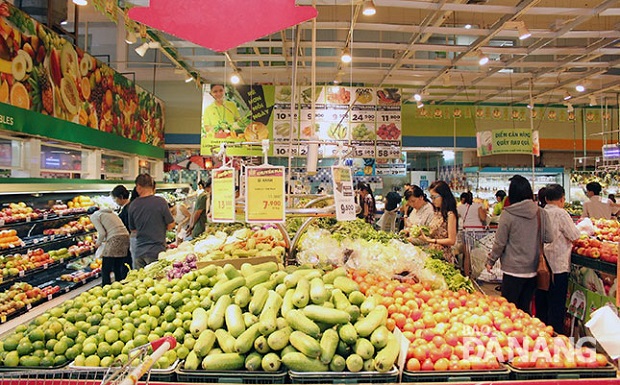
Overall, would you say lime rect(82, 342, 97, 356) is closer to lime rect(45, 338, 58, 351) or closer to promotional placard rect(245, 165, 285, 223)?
lime rect(45, 338, 58, 351)

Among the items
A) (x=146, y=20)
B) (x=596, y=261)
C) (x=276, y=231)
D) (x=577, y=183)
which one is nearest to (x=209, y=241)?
(x=276, y=231)

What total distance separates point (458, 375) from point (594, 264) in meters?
4.06

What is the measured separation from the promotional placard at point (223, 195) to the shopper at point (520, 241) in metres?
2.83

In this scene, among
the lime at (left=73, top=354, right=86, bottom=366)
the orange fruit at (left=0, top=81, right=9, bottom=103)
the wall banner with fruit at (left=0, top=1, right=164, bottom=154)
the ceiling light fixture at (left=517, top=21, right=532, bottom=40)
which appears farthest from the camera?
the ceiling light fixture at (left=517, top=21, right=532, bottom=40)

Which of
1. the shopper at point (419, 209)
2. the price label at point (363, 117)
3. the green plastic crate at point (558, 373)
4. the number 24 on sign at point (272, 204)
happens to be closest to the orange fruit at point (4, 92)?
the number 24 on sign at point (272, 204)

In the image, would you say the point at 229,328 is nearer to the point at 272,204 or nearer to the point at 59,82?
the point at 272,204

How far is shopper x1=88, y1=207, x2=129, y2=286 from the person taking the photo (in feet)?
21.1

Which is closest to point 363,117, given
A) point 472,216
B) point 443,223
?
point 472,216

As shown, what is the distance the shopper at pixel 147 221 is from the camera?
18.8ft

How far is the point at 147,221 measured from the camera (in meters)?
5.74

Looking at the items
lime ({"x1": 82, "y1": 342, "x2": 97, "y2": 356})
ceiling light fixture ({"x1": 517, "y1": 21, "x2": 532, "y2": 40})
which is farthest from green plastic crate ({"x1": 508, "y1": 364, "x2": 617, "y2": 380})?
ceiling light fixture ({"x1": 517, "y1": 21, "x2": 532, "y2": 40})

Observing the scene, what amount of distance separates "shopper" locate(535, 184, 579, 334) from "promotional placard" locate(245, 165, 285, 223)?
3.50m

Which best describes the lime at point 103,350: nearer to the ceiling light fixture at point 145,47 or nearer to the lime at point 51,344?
the lime at point 51,344

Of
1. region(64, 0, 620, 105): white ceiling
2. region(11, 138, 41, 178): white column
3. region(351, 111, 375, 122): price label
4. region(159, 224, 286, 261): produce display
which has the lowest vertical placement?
region(159, 224, 286, 261): produce display
